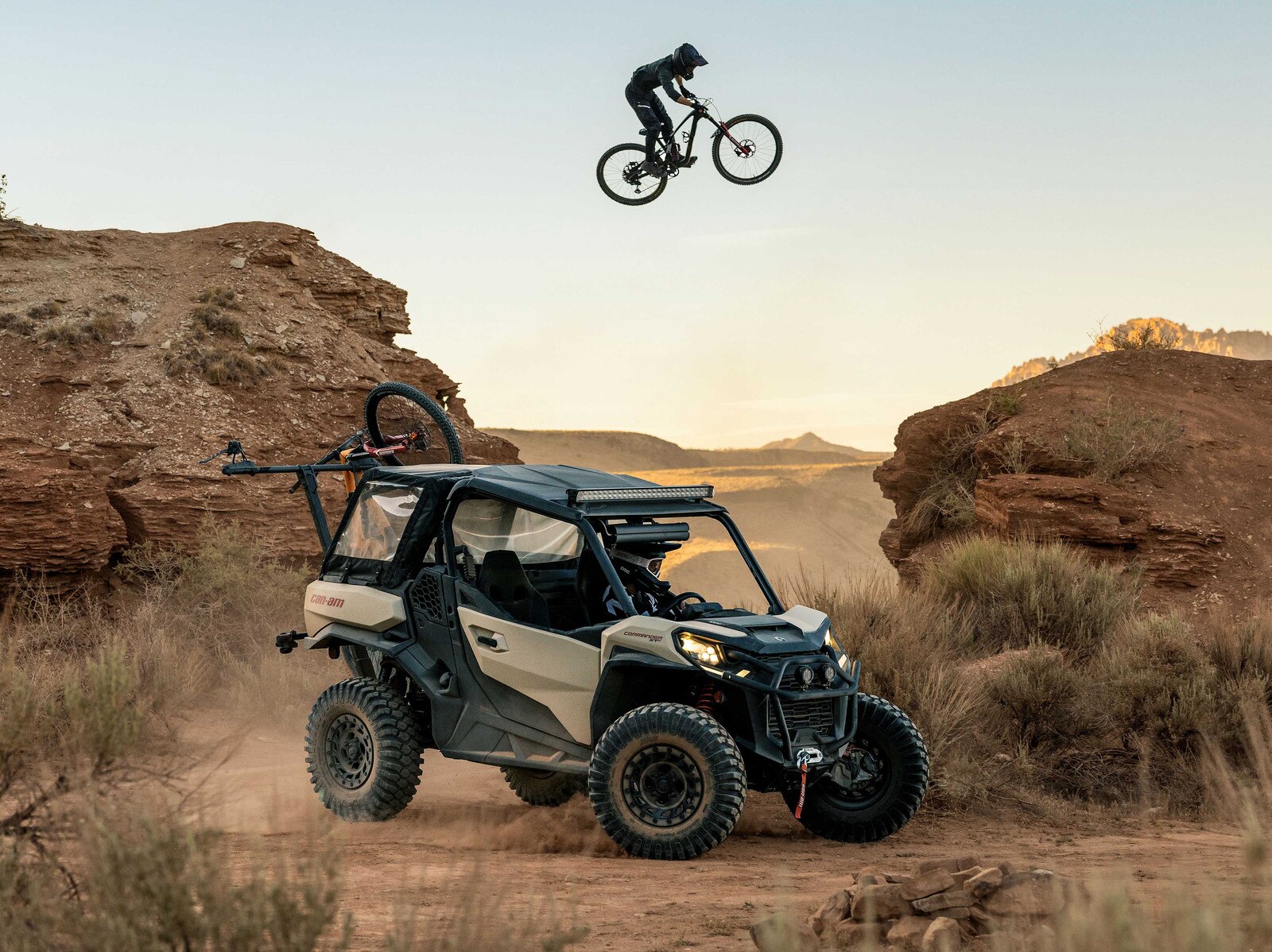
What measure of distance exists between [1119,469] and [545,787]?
1206 centimetres

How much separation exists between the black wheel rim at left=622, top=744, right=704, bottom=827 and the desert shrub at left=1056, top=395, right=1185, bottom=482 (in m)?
12.8

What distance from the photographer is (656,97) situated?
16.1 m

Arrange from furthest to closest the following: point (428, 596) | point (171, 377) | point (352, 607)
A: point (171, 377)
point (352, 607)
point (428, 596)

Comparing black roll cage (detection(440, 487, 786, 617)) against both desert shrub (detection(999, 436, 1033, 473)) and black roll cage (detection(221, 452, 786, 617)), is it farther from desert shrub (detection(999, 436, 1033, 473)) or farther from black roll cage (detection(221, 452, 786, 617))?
desert shrub (detection(999, 436, 1033, 473))

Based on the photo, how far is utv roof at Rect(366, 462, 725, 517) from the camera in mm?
7629

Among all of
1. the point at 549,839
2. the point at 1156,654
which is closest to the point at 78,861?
the point at 549,839

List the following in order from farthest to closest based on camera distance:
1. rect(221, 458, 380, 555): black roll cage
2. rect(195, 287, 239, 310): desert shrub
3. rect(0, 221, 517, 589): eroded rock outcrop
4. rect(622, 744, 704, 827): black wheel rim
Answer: rect(195, 287, 239, 310): desert shrub
rect(0, 221, 517, 589): eroded rock outcrop
rect(221, 458, 380, 555): black roll cage
rect(622, 744, 704, 827): black wheel rim

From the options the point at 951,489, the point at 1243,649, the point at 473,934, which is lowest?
the point at 473,934

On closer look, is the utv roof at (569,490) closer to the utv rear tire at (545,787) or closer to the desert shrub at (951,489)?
the utv rear tire at (545,787)

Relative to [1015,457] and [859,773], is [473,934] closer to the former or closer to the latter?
[859,773]

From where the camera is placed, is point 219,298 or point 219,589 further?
point 219,298

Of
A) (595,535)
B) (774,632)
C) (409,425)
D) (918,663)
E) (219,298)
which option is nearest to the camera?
(774,632)

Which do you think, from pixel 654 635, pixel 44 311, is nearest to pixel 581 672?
pixel 654 635

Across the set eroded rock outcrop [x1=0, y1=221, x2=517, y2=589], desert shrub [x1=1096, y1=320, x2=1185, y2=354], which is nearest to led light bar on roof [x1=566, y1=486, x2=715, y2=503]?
eroded rock outcrop [x1=0, y1=221, x2=517, y2=589]
